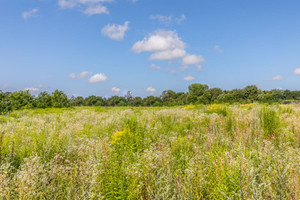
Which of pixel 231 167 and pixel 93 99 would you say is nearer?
pixel 231 167

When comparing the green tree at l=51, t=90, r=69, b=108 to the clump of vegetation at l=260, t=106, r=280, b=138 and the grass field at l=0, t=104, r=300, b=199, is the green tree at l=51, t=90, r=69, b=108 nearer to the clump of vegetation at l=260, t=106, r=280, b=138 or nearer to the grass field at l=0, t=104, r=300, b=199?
the grass field at l=0, t=104, r=300, b=199

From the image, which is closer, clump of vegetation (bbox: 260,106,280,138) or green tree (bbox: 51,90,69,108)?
clump of vegetation (bbox: 260,106,280,138)

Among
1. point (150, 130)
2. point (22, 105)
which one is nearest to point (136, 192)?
point (150, 130)

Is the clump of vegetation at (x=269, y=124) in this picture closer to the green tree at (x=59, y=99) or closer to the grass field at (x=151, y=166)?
the grass field at (x=151, y=166)

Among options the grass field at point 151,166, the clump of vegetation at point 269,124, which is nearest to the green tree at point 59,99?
the grass field at point 151,166

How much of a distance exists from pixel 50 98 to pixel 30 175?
18.9 metres

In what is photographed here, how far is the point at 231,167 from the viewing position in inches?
106

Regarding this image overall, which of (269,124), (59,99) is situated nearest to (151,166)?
(269,124)

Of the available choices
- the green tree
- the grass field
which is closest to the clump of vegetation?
the grass field

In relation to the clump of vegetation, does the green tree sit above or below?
above

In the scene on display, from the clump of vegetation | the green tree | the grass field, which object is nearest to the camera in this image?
the grass field

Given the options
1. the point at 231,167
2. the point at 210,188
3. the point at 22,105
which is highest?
the point at 22,105

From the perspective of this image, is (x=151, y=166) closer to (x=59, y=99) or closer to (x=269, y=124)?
(x=269, y=124)

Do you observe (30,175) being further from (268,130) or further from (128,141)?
(268,130)
